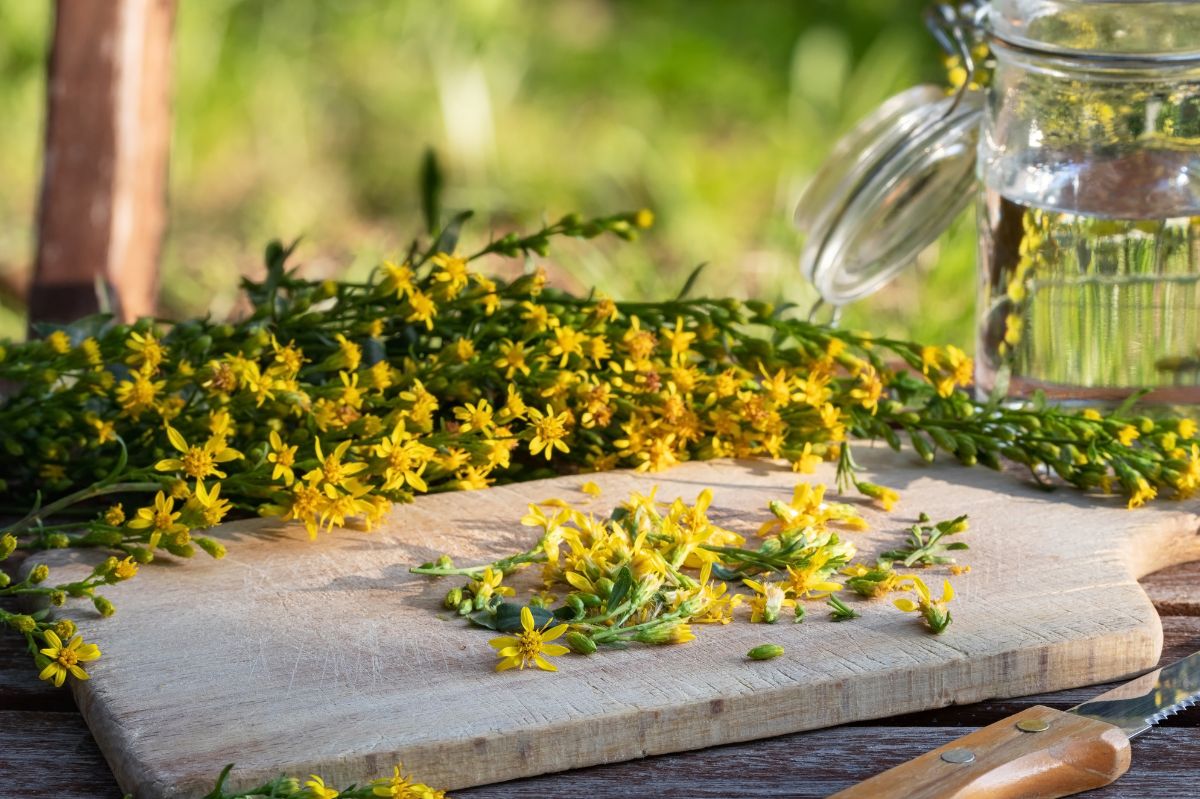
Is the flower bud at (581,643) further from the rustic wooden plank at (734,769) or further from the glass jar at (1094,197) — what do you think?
the glass jar at (1094,197)

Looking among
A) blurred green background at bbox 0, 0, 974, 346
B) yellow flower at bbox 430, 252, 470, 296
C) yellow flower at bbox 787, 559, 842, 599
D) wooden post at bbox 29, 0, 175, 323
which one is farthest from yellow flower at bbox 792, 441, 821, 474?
blurred green background at bbox 0, 0, 974, 346

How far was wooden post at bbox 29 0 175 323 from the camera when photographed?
82.2 inches

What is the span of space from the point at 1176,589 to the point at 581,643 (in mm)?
548

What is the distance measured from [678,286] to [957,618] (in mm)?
1883

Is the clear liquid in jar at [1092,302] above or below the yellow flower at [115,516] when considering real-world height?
above

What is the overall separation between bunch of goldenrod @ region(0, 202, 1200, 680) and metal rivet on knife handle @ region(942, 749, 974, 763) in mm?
415

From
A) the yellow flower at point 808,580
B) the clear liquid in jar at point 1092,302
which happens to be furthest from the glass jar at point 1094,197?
the yellow flower at point 808,580

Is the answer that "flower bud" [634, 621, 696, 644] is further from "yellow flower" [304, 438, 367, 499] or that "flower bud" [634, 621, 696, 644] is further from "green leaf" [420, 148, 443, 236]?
"green leaf" [420, 148, 443, 236]

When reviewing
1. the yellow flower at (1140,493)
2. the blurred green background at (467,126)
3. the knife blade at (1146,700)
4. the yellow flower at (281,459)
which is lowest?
the knife blade at (1146,700)

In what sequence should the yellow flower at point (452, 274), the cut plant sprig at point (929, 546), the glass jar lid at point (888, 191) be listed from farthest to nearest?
the glass jar lid at point (888, 191), the yellow flower at point (452, 274), the cut plant sprig at point (929, 546)

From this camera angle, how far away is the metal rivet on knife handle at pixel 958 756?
2.88 ft

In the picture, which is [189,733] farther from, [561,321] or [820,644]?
[561,321]

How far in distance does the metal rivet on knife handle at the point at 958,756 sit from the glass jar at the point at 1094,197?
0.61 meters

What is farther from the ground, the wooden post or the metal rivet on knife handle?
the wooden post
